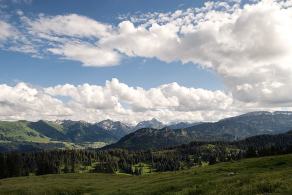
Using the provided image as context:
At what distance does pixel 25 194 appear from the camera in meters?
62.6

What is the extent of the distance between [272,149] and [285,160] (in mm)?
111416

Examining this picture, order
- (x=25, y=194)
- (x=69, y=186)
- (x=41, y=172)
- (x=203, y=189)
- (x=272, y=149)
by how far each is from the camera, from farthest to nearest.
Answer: (x=41, y=172) < (x=272, y=149) < (x=69, y=186) < (x=25, y=194) < (x=203, y=189)

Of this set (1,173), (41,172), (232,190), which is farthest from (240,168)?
(41,172)

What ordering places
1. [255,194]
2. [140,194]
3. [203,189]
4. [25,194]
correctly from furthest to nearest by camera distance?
1. [25,194]
2. [140,194]
3. [203,189]
4. [255,194]

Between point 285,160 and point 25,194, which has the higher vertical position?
point 285,160

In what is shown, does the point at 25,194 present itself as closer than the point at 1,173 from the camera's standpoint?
Yes

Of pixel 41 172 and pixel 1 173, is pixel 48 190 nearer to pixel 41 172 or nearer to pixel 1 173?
pixel 1 173

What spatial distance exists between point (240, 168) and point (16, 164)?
14347 centimetres

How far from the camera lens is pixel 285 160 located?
5822 centimetres

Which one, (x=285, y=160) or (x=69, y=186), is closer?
(x=285, y=160)

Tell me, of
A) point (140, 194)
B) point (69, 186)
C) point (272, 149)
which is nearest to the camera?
point (140, 194)

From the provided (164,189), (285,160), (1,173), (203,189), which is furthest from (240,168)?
(1,173)

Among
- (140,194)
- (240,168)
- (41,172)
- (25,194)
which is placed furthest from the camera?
(41,172)

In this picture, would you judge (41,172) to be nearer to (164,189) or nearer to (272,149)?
(272,149)
